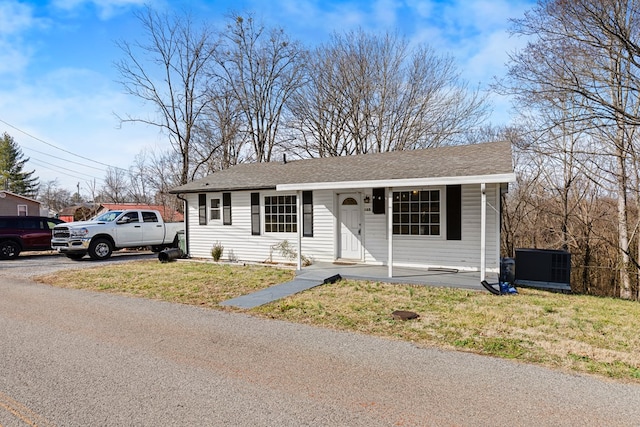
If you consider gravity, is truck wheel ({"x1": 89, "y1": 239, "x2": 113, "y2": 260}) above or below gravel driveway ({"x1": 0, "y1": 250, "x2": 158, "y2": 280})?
above

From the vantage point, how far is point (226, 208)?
12.8m

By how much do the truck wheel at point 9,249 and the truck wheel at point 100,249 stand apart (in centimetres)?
410

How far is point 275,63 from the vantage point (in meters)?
24.2

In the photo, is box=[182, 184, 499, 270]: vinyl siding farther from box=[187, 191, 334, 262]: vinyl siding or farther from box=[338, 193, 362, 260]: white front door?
box=[338, 193, 362, 260]: white front door

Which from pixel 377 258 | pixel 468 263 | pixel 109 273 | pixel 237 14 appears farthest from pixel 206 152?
pixel 468 263

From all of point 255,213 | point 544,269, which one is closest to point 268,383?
point 544,269

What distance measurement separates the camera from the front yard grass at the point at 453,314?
14.5 feet

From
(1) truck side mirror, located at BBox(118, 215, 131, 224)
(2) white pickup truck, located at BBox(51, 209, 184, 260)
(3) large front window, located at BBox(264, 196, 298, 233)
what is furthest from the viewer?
(1) truck side mirror, located at BBox(118, 215, 131, 224)

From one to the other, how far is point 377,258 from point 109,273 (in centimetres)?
781

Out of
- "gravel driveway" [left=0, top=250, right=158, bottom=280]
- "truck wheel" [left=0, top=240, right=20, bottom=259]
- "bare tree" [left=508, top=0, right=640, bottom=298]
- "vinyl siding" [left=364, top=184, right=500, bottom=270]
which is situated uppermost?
"bare tree" [left=508, top=0, right=640, bottom=298]

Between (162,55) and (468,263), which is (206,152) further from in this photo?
(468,263)

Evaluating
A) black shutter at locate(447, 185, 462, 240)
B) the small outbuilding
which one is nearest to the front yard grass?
black shutter at locate(447, 185, 462, 240)

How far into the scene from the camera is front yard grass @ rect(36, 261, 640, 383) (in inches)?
174

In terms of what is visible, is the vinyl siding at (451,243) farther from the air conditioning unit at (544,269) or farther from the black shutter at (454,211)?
the air conditioning unit at (544,269)
